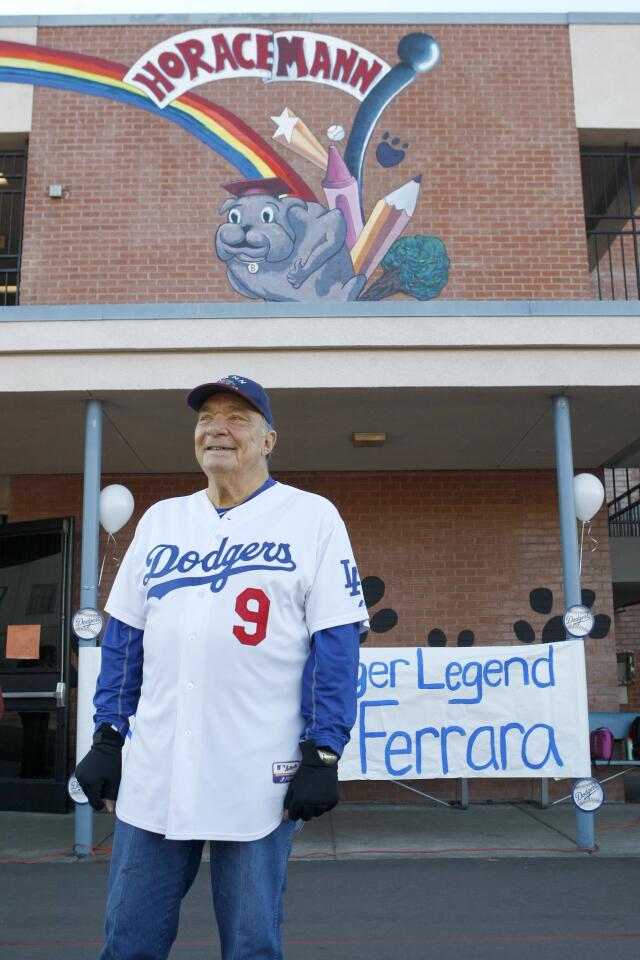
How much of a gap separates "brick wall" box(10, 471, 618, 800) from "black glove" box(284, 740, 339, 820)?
23.1ft

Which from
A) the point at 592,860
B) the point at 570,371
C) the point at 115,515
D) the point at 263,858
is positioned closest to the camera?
the point at 263,858

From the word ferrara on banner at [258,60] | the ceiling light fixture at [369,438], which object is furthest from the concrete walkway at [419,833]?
the word ferrara on banner at [258,60]

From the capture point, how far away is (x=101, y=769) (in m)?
2.46

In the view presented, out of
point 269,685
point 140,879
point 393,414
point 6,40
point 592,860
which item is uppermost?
point 6,40

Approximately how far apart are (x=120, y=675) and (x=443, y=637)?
23.1ft

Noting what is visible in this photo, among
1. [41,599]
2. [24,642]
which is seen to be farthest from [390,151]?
[24,642]

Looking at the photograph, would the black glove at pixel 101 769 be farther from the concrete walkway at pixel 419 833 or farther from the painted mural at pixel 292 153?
the painted mural at pixel 292 153

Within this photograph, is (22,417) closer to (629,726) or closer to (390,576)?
(390,576)

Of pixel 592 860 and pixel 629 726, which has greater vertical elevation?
pixel 629 726

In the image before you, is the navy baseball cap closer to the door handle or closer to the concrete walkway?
the concrete walkway

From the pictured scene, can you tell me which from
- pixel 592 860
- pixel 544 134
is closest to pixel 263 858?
pixel 592 860

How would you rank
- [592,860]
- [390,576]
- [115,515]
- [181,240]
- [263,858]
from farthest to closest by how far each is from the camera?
[390,576], [181,240], [115,515], [592,860], [263,858]

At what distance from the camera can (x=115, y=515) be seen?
748 cm

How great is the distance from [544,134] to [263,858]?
8.01 meters
